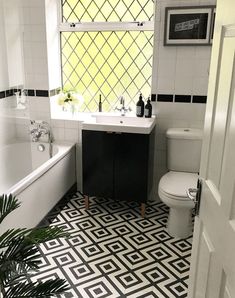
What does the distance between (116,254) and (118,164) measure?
744 millimetres

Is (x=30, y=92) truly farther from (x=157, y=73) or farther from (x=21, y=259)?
(x=21, y=259)

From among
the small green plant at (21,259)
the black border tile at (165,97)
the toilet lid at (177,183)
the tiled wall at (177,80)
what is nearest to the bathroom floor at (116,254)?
the toilet lid at (177,183)

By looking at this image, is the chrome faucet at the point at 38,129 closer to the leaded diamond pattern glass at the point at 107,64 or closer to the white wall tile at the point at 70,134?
the white wall tile at the point at 70,134

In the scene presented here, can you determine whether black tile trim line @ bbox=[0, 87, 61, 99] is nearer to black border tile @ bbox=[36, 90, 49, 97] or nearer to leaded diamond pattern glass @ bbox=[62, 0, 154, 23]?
black border tile @ bbox=[36, 90, 49, 97]

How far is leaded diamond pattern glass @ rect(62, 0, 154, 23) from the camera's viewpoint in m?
2.80

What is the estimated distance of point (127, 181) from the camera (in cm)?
269

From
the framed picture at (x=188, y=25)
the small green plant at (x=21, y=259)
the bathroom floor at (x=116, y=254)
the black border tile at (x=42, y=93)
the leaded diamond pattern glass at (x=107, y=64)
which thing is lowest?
the bathroom floor at (x=116, y=254)

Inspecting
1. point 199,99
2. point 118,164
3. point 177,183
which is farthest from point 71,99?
point 177,183

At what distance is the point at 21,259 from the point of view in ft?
4.02

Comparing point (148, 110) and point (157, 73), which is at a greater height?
point (157, 73)

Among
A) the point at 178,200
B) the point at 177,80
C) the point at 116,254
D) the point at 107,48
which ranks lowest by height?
the point at 116,254

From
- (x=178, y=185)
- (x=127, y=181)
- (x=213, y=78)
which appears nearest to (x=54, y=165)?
(x=127, y=181)

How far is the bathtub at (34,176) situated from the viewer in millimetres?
2236

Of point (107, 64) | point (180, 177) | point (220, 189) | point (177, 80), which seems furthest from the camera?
point (107, 64)
